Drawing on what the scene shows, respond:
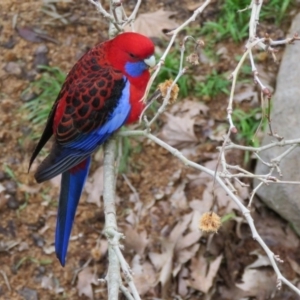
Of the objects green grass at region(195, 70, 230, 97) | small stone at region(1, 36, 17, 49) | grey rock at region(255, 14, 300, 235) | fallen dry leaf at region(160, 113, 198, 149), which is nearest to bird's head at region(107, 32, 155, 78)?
grey rock at region(255, 14, 300, 235)

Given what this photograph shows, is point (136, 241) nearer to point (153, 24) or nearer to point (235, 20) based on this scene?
point (153, 24)

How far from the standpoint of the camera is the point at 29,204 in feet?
11.5

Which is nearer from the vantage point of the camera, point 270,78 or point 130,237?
point 130,237

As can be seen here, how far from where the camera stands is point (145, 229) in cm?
343

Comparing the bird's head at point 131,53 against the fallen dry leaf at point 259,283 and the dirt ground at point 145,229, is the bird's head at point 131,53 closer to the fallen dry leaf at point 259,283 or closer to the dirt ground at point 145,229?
the dirt ground at point 145,229

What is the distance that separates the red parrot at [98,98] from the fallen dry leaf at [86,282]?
904 mm

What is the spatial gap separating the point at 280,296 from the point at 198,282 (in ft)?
1.36

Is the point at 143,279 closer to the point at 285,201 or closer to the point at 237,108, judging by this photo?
the point at 285,201

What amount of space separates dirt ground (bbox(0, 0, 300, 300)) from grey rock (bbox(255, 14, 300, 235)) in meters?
0.10

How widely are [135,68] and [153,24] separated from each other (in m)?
1.48

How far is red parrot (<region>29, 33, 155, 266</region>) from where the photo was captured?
2500mm

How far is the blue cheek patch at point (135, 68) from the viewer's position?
99.9 inches

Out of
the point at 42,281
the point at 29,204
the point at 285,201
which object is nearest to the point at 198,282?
the point at 285,201

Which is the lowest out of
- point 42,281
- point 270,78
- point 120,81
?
point 42,281
